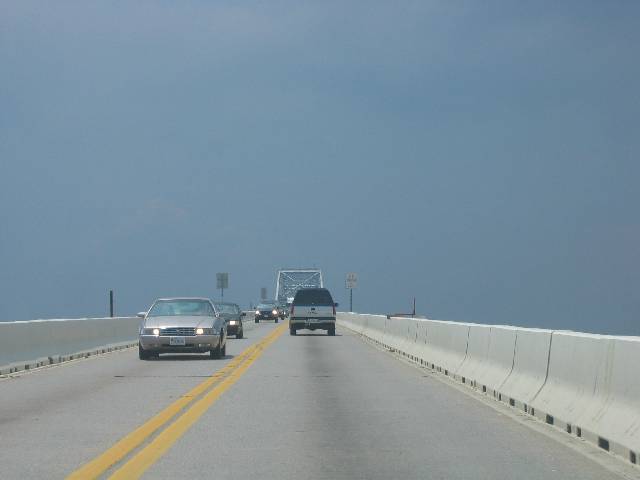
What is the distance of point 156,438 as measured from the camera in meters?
Answer: 11.1

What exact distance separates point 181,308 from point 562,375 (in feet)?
58.2

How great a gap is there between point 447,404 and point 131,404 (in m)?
4.40

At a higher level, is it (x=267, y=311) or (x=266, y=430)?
(x=266, y=430)

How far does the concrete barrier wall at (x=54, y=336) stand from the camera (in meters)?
22.6

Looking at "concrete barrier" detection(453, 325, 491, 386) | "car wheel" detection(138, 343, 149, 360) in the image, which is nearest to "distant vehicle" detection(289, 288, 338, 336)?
"car wheel" detection(138, 343, 149, 360)

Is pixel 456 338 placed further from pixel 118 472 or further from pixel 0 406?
pixel 118 472

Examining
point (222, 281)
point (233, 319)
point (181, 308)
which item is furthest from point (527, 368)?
point (222, 281)

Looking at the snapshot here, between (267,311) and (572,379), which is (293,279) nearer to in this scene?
(267,311)

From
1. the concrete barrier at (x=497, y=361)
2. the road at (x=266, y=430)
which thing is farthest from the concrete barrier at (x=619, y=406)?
the concrete barrier at (x=497, y=361)

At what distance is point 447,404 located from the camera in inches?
590

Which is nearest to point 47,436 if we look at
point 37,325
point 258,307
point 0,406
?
point 0,406

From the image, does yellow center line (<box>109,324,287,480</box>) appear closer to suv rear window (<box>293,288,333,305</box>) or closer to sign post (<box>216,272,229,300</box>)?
suv rear window (<box>293,288,333,305</box>)

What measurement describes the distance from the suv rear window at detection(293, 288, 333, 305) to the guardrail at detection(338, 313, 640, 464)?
27522 millimetres

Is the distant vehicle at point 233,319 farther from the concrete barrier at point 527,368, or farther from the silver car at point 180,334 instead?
the concrete barrier at point 527,368
